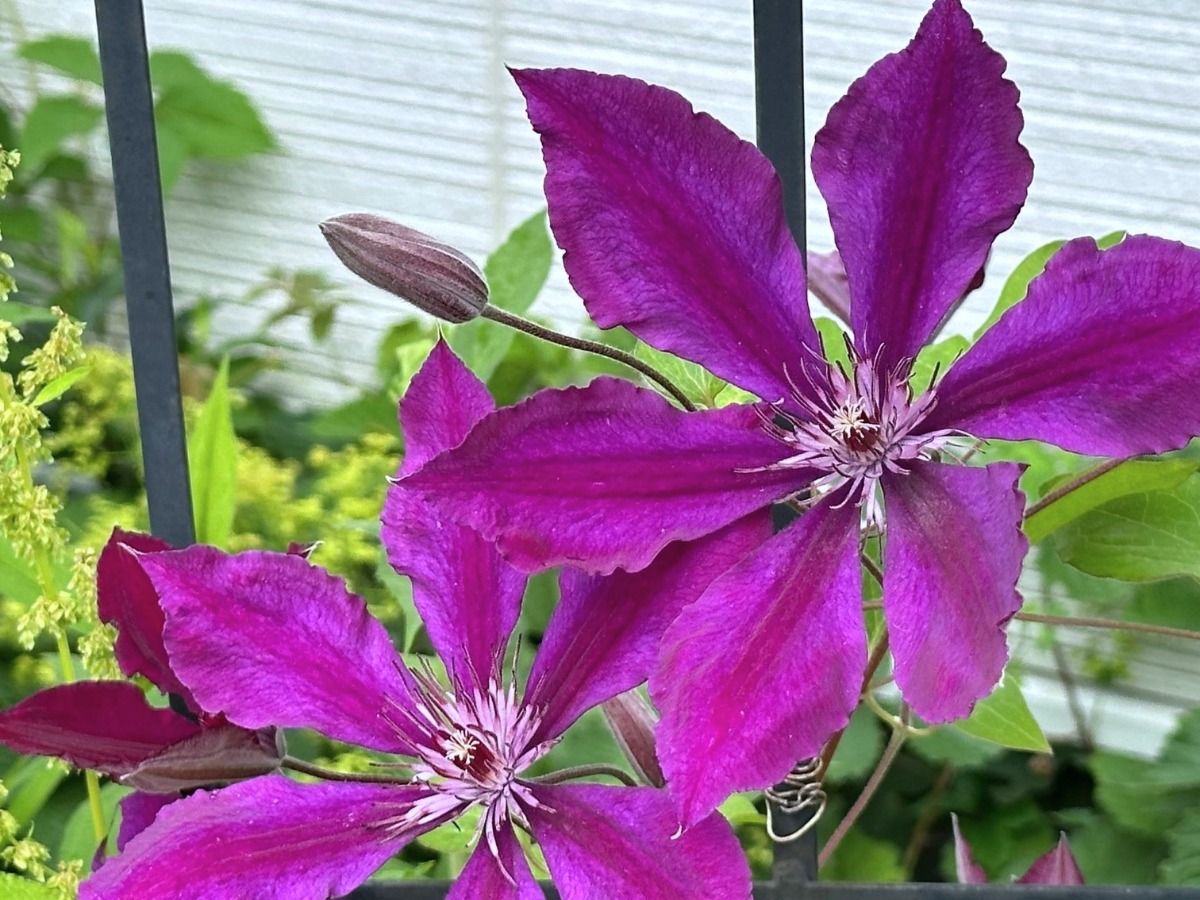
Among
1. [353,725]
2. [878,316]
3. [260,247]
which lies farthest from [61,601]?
[260,247]

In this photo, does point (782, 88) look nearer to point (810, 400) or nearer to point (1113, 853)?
point (810, 400)

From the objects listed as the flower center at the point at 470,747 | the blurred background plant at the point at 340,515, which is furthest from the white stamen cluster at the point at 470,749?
the blurred background plant at the point at 340,515

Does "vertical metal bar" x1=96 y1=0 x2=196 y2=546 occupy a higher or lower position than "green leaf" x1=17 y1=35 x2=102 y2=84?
lower

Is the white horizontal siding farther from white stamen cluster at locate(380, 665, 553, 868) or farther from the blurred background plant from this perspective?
white stamen cluster at locate(380, 665, 553, 868)

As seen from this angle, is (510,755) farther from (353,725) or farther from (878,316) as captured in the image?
(878,316)

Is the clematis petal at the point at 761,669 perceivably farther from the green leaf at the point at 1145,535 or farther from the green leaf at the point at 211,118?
the green leaf at the point at 211,118

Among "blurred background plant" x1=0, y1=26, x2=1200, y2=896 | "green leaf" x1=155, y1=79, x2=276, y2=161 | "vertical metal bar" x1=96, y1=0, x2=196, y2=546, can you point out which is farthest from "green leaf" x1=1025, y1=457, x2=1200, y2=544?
"green leaf" x1=155, y1=79, x2=276, y2=161
